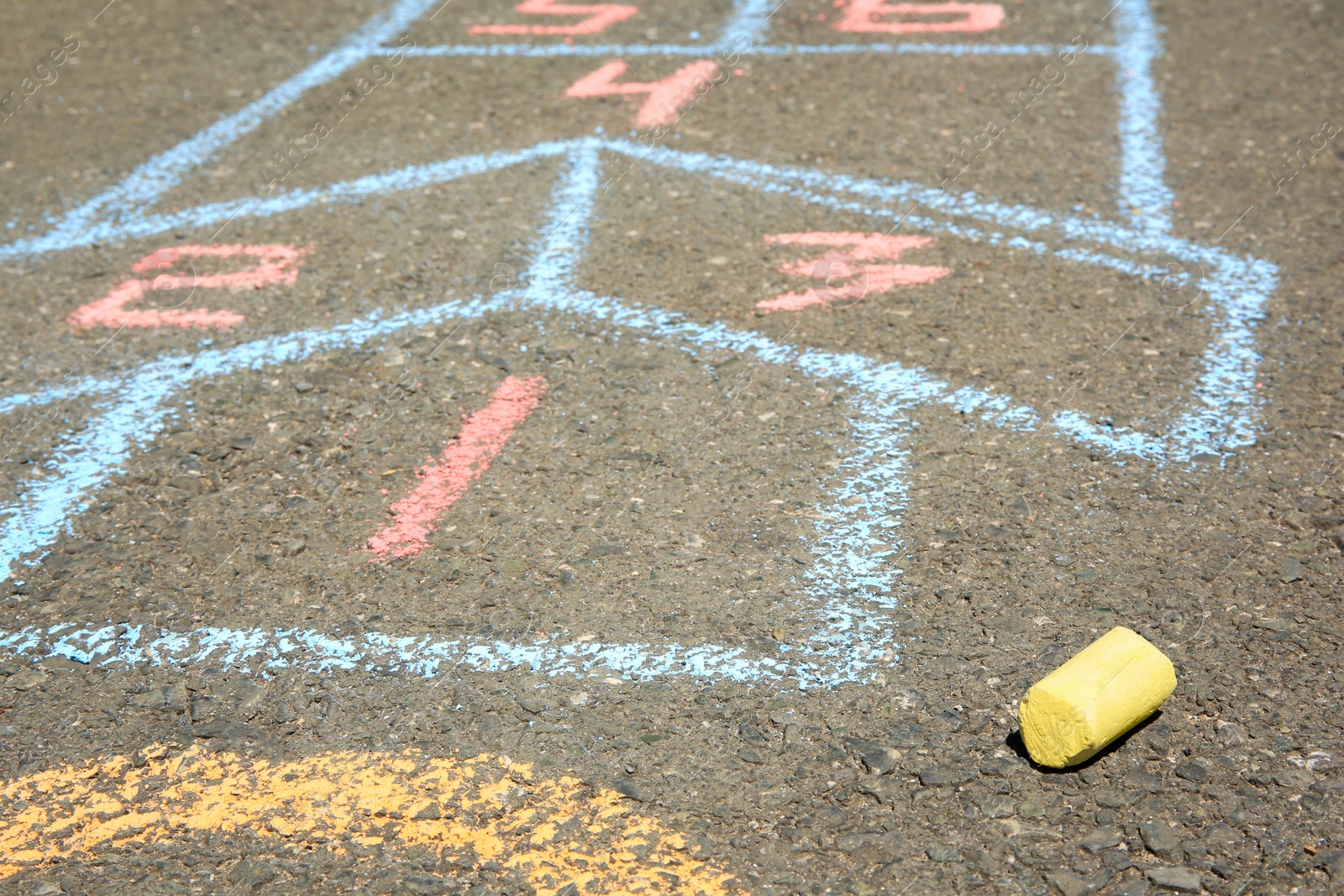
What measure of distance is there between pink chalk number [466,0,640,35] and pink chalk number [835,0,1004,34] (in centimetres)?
125

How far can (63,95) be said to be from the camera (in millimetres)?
5809

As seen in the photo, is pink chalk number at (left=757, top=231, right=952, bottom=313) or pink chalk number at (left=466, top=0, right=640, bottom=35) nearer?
pink chalk number at (left=757, top=231, right=952, bottom=313)

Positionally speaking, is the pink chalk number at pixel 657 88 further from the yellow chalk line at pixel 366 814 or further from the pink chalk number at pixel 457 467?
the yellow chalk line at pixel 366 814

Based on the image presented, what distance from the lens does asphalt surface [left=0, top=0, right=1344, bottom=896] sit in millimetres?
2197

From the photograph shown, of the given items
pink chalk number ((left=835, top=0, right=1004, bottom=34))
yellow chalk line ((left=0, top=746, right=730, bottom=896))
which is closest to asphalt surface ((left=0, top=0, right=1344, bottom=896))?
yellow chalk line ((left=0, top=746, right=730, bottom=896))

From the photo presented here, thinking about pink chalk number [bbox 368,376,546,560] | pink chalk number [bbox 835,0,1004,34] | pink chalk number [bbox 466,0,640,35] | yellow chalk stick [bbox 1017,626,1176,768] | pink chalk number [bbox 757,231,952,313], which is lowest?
yellow chalk stick [bbox 1017,626,1176,768]

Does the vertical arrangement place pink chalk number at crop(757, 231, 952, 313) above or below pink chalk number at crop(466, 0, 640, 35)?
below

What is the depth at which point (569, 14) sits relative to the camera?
6605 millimetres

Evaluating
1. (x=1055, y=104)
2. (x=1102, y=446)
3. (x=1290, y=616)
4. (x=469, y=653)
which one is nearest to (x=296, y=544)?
(x=469, y=653)

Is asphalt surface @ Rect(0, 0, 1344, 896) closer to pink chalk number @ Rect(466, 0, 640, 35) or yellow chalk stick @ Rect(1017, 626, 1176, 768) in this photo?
yellow chalk stick @ Rect(1017, 626, 1176, 768)

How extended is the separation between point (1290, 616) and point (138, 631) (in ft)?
8.60

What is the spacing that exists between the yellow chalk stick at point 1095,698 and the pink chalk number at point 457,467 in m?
1.51

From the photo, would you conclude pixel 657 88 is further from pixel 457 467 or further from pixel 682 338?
pixel 457 467

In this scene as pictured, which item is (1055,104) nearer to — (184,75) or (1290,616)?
(1290,616)
